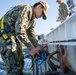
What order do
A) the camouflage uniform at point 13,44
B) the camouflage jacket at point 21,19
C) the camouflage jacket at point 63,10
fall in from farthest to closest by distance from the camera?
the camouflage jacket at point 63,10 → the camouflage uniform at point 13,44 → the camouflage jacket at point 21,19

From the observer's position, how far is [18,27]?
2846 mm

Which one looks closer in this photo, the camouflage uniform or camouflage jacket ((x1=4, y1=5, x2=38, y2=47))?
camouflage jacket ((x1=4, y1=5, x2=38, y2=47))

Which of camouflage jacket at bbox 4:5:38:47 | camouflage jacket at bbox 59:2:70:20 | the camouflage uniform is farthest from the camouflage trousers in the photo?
camouflage jacket at bbox 59:2:70:20

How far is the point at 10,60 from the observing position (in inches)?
124

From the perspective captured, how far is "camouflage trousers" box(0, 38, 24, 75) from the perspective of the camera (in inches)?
123

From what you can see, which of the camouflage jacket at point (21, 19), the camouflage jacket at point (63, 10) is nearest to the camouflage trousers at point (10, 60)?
the camouflage jacket at point (21, 19)

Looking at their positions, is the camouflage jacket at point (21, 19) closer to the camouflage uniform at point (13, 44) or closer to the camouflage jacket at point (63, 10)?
the camouflage uniform at point (13, 44)

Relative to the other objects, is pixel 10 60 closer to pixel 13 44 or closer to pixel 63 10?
pixel 13 44

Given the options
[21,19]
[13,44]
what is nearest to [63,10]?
[13,44]

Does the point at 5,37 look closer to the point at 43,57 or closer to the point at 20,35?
the point at 20,35

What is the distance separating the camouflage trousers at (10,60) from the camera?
3.13 metres

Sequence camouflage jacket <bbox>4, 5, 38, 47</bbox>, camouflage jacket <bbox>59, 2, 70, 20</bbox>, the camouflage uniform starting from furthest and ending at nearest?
camouflage jacket <bbox>59, 2, 70, 20</bbox>, the camouflage uniform, camouflage jacket <bbox>4, 5, 38, 47</bbox>

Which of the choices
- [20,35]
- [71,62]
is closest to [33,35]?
[20,35]

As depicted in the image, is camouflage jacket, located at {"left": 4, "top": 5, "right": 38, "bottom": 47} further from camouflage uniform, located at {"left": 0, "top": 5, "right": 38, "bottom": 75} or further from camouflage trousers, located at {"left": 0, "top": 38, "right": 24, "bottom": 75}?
camouflage trousers, located at {"left": 0, "top": 38, "right": 24, "bottom": 75}
